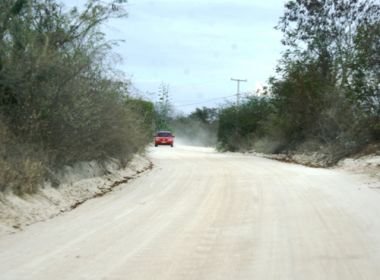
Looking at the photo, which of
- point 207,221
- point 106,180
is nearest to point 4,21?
point 106,180

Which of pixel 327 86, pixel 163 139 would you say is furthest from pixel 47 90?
pixel 163 139

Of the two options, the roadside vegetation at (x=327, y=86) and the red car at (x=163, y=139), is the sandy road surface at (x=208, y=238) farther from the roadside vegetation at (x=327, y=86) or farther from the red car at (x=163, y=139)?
the red car at (x=163, y=139)

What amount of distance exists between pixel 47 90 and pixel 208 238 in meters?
7.51

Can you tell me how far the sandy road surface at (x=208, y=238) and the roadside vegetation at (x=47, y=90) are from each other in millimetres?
1682

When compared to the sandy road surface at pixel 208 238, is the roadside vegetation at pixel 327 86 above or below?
above

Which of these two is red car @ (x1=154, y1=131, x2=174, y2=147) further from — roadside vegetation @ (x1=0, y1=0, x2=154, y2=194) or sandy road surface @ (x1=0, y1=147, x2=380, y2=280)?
sandy road surface @ (x1=0, y1=147, x2=380, y2=280)

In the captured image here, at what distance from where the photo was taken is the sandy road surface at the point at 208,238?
8.04 metres

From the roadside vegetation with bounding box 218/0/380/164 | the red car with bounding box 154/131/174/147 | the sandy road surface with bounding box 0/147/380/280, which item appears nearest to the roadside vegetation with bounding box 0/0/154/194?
the sandy road surface with bounding box 0/147/380/280

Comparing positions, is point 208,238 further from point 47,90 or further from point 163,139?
point 163,139

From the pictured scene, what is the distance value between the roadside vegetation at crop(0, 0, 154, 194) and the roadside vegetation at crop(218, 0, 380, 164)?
1374 centimetres

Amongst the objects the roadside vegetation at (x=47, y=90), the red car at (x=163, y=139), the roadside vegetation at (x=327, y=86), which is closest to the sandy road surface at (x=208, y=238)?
the roadside vegetation at (x=47, y=90)

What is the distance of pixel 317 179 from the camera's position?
67.9 ft

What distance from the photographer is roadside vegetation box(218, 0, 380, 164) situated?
2864 cm

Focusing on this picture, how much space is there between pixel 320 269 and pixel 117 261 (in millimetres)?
2643
